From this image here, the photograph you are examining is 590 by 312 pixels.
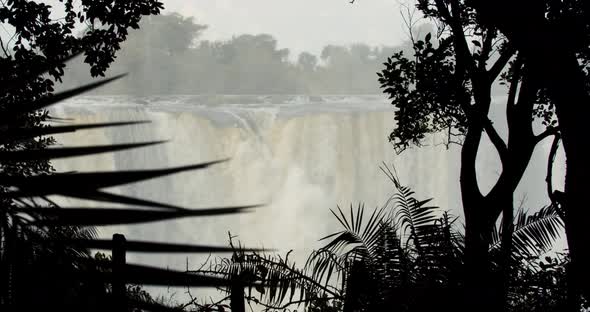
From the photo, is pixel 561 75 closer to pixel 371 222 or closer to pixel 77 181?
pixel 371 222

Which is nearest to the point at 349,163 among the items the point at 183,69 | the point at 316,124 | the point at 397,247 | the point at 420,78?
the point at 316,124

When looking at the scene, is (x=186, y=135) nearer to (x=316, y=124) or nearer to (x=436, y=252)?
(x=316, y=124)

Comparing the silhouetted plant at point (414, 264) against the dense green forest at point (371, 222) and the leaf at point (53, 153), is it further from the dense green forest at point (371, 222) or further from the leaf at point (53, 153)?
the leaf at point (53, 153)

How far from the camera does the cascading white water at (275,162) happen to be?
28750mm

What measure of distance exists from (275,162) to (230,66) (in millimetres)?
7215

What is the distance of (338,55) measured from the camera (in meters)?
34.9

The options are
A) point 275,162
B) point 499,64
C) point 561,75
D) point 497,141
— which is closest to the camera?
point 561,75

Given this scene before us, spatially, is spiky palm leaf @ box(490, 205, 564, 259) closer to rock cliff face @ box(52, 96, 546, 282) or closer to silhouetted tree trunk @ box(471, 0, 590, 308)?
silhouetted tree trunk @ box(471, 0, 590, 308)

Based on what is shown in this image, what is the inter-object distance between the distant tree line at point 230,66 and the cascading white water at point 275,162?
2573 millimetres

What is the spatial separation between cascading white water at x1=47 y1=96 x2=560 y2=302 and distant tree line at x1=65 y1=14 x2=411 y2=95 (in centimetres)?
257

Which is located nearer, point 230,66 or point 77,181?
point 77,181

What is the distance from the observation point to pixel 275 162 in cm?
2942

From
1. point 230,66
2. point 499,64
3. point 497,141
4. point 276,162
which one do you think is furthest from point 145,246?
point 230,66

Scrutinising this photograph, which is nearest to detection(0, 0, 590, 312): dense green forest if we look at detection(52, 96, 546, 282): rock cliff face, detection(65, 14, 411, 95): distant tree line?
detection(52, 96, 546, 282): rock cliff face
